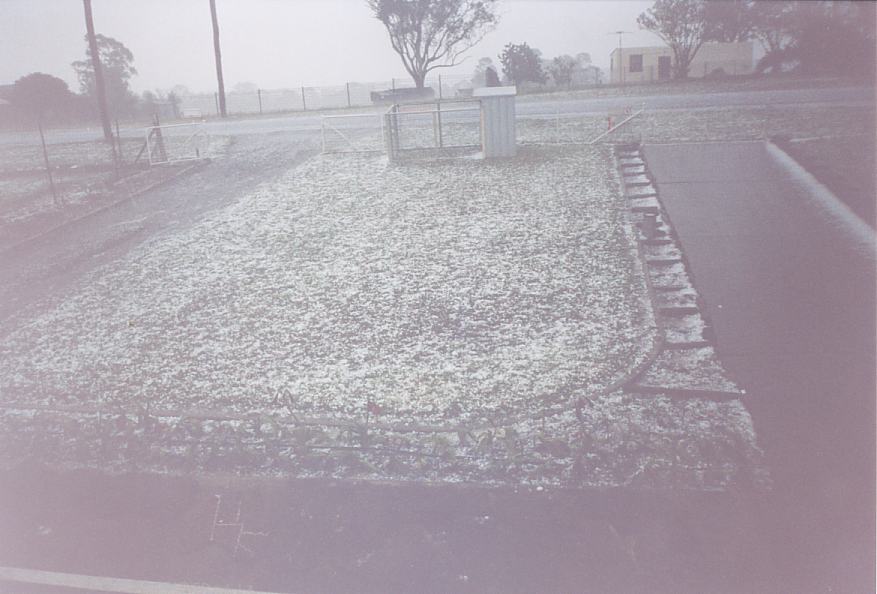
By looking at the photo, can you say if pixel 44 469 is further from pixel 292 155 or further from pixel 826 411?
pixel 292 155

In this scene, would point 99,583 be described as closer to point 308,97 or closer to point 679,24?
point 679,24

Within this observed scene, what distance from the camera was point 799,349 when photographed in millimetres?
5551

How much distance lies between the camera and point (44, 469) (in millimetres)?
4633

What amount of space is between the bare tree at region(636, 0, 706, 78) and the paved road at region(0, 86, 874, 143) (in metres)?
16.3

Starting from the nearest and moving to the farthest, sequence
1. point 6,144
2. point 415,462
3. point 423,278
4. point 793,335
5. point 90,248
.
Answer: point 415,462 < point 793,335 < point 423,278 < point 90,248 < point 6,144

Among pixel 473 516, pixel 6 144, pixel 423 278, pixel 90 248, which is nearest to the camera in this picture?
pixel 473 516

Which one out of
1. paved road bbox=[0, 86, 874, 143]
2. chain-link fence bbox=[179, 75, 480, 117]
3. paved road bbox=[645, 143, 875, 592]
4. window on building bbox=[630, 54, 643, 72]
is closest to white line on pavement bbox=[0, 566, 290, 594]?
paved road bbox=[645, 143, 875, 592]

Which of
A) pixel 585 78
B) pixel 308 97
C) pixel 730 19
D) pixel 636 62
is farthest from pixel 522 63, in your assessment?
pixel 730 19

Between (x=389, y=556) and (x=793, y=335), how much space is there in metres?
4.43

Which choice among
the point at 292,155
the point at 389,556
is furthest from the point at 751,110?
the point at 389,556

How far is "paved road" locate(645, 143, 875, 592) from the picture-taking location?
3.42 metres

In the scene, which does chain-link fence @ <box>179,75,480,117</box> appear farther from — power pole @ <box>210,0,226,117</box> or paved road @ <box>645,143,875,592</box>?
paved road @ <box>645,143,875,592</box>

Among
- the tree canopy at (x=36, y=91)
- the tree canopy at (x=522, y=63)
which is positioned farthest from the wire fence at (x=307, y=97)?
the tree canopy at (x=36, y=91)

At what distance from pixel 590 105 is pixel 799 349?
1838cm
